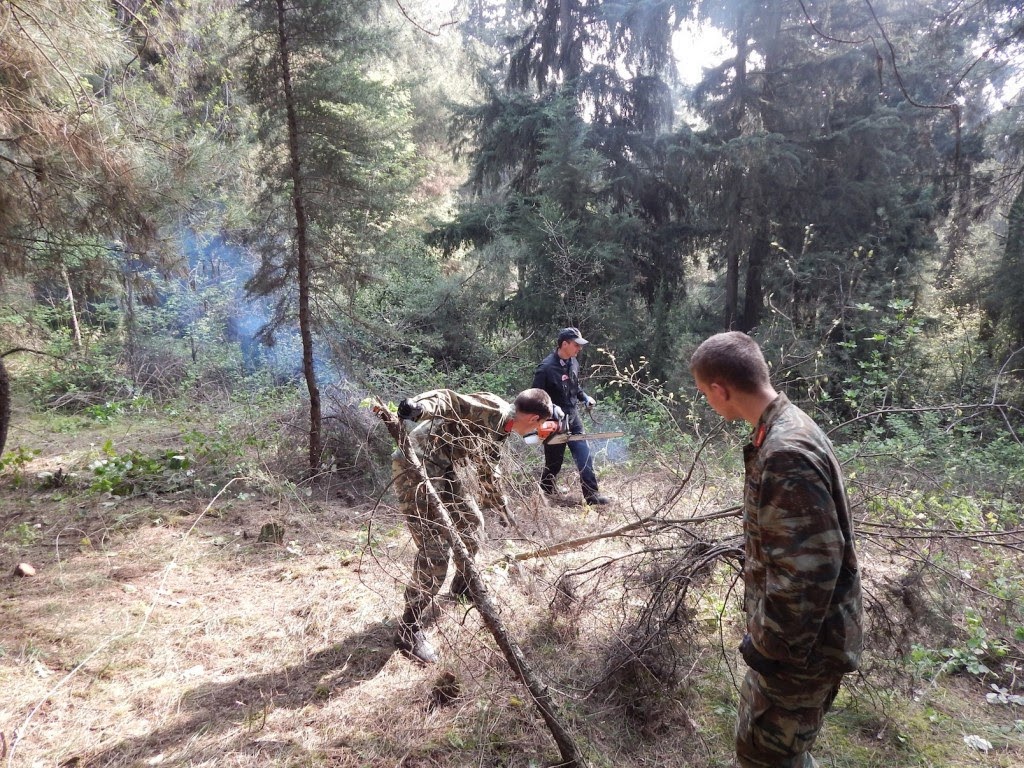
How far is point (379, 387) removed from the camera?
7.73 metres

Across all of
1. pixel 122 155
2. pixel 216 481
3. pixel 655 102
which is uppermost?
pixel 655 102

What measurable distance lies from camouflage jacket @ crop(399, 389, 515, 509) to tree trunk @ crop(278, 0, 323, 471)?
348 cm

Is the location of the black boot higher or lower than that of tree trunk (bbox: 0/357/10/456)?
lower

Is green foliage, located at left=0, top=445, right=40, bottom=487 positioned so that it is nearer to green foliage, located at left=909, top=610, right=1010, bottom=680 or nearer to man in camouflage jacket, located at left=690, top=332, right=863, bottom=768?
man in camouflage jacket, located at left=690, top=332, right=863, bottom=768

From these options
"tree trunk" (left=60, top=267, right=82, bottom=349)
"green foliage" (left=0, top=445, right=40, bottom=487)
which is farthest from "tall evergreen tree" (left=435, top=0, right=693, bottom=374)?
"green foliage" (left=0, top=445, right=40, bottom=487)

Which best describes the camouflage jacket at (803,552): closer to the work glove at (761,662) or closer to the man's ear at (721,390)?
the work glove at (761,662)

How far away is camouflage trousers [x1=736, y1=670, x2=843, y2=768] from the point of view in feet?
6.30

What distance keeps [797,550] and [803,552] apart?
2cm

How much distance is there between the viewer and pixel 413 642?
11.8ft

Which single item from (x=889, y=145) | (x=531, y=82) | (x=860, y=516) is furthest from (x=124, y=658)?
(x=531, y=82)

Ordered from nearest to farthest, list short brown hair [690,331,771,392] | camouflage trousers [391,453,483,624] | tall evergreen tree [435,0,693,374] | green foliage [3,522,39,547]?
short brown hair [690,331,771,392] < camouflage trousers [391,453,483,624] < green foliage [3,522,39,547] < tall evergreen tree [435,0,693,374]

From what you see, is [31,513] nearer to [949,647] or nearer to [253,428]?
[253,428]

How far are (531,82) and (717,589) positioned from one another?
1356 cm

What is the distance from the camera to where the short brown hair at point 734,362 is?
2014 mm
